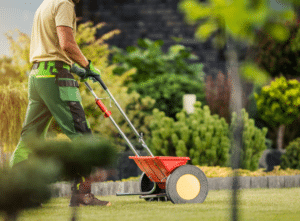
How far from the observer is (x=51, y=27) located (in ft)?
11.6

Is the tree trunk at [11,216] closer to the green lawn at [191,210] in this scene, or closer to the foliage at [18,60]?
the green lawn at [191,210]

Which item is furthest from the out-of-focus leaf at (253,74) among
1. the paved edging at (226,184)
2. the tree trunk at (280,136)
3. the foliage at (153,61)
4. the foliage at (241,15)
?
the foliage at (153,61)

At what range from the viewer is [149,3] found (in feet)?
35.2

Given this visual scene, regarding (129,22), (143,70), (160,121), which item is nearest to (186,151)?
(160,121)

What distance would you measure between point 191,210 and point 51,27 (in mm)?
→ 1617

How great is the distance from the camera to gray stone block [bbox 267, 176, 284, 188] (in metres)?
5.22

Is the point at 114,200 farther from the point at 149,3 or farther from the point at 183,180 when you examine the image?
the point at 149,3

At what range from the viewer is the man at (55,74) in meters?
3.39

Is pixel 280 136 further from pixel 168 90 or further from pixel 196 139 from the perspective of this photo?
pixel 196 139

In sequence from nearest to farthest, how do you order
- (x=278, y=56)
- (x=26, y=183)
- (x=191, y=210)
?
(x=26, y=183), (x=191, y=210), (x=278, y=56)

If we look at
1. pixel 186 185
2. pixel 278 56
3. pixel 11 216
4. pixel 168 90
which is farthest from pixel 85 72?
pixel 278 56

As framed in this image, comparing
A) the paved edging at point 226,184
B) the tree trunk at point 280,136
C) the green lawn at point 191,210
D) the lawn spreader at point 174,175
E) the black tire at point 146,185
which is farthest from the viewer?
the tree trunk at point 280,136

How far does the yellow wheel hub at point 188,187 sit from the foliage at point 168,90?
4703 millimetres

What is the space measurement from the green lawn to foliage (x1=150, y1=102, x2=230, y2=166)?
1443 mm
